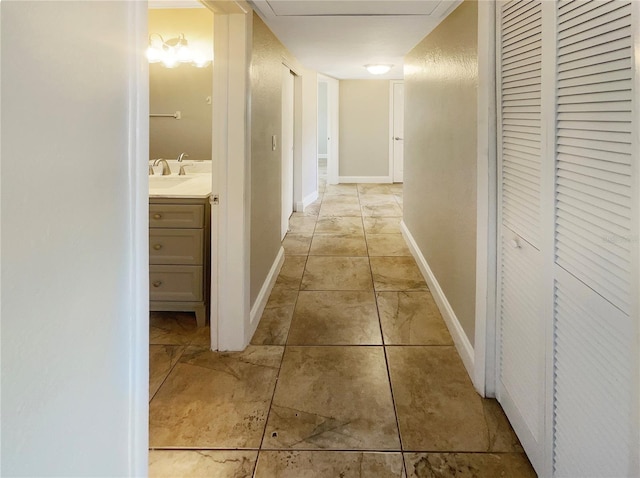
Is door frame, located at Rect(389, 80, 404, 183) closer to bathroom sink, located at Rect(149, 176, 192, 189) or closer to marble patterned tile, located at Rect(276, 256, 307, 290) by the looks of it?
marble patterned tile, located at Rect(276, 256, 307, 290)

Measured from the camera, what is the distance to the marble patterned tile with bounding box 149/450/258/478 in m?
1.58

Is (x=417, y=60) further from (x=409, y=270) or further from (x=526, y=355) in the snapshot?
(x=526, y=355)

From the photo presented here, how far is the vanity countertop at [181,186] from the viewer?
2.62 metres

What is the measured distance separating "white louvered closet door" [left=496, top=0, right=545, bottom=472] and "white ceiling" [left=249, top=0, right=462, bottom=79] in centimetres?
95

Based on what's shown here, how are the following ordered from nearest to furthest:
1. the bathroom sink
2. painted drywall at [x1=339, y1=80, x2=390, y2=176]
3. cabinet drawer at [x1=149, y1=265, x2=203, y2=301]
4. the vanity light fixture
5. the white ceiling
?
the white ceiling
cabinet drawer at [x1=149, y1=265, x2=203, y2=301]
the bathroom sink
the vanity light fixture
painted drywall at [x1=339, y1=80, x2=390, y2=176]

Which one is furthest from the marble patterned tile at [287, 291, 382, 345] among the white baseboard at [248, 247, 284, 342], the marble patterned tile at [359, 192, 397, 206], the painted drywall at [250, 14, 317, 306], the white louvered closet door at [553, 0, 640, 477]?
the marble patterned tile at [359, 192, 397, 206]

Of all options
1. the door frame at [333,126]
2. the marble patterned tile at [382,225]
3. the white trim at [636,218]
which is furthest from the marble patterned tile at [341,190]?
the white trim at [636,218]

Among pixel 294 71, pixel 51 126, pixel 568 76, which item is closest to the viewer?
pixel 51 126

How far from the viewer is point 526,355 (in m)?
1.61

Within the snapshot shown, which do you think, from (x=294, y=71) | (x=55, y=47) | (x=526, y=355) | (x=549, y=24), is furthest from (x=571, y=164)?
(x=294, y=71)

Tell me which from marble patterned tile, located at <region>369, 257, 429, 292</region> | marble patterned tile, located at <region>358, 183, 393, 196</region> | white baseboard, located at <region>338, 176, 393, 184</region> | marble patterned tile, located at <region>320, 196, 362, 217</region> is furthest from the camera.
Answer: white baseboard, located at <region>338, 176, 393, 184</region>

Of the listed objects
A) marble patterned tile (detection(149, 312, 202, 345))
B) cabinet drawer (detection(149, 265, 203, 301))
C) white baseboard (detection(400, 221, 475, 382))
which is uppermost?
cabinet drawer (detection(149, 265, 203, 301))

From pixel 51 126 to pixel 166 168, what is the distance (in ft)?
8.94

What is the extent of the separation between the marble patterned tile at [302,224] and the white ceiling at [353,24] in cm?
188
